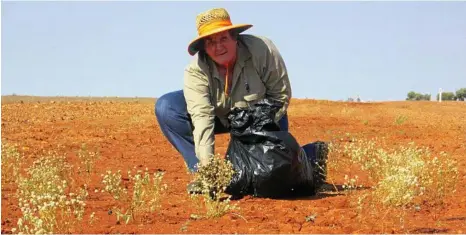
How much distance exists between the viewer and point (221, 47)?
5.92m

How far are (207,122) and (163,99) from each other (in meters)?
0.94

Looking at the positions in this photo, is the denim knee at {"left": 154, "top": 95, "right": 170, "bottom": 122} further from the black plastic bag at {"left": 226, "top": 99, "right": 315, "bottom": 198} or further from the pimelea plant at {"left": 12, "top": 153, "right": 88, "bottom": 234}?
the pimelea plant at {"left": 12, "top": 153, "right": 88, "bottom": 234}

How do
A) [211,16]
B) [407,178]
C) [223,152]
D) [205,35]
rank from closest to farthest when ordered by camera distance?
[407,178] → [205,35] → [211,16] → [223,152]

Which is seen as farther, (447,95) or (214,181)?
(447,95)

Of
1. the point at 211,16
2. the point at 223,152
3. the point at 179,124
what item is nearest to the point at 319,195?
the point at 179,124

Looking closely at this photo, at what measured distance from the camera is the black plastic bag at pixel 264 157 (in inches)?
233

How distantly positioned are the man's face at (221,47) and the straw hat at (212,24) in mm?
66

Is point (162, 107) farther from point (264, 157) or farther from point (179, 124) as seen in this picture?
point (264, 157)

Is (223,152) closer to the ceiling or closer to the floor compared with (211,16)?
closer to the floor

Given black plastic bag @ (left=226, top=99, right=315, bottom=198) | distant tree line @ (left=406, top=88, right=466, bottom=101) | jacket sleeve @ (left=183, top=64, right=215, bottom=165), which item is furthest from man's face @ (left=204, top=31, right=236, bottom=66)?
distant tree line @ (left=406, top=88, right=466, bottom=101)

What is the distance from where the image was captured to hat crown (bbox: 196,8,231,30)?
233 inches

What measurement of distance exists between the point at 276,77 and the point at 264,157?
27.6 inches

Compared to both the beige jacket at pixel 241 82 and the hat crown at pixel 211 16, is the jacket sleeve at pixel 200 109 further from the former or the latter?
the hat crown at pixel 211 16

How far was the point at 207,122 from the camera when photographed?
5.98 metres
